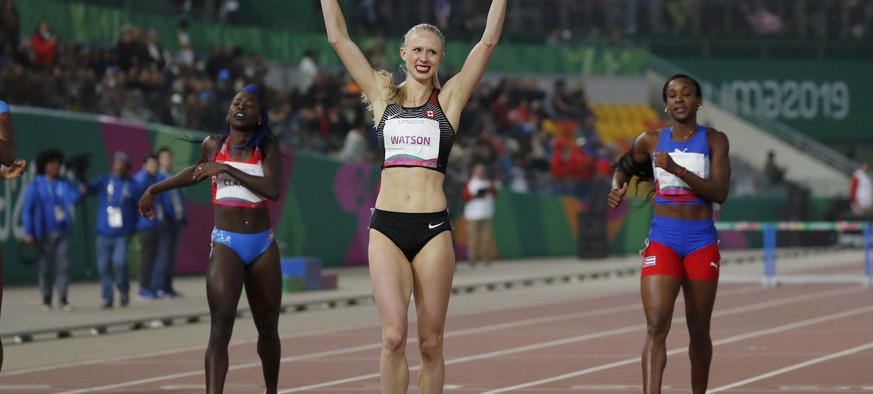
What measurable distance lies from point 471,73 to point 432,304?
126cm

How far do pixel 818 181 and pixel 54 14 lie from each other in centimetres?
2545

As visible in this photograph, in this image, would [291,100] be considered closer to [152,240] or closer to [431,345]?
[152,240]

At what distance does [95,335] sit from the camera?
18.3 metres

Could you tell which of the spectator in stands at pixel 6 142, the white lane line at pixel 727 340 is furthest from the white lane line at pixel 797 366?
the spectator in stands at pixel 6 142

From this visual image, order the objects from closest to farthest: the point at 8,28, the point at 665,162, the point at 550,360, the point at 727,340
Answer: the point at 665,162 < the point at 550,360 < the point at 727,340 < the point at 8,28

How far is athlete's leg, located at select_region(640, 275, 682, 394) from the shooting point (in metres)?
10.1

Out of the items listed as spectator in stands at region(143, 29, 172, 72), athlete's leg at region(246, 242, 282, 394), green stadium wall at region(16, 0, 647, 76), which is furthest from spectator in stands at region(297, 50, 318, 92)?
athlete's leg at region(246, 242, 282, 394)

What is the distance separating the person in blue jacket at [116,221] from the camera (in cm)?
2148

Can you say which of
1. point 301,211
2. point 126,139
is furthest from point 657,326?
point 301,211

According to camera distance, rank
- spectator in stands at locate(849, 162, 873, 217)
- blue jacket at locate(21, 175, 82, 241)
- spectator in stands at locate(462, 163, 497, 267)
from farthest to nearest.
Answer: spectator in stands at locate(849, 162, 873, 217) < spectator in stands at locate(462, 163, 497, 267) < blue jacket at locate(21, 175, 82, 241)

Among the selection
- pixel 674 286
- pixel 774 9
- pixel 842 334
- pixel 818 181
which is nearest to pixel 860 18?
pixel 774 9

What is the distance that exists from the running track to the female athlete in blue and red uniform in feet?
7.80

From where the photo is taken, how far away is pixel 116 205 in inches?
845

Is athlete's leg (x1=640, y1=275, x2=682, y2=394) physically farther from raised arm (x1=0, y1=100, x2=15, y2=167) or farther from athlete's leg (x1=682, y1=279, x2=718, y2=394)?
raised arm (x1=0, y1=100, x2=15, y2=167)
